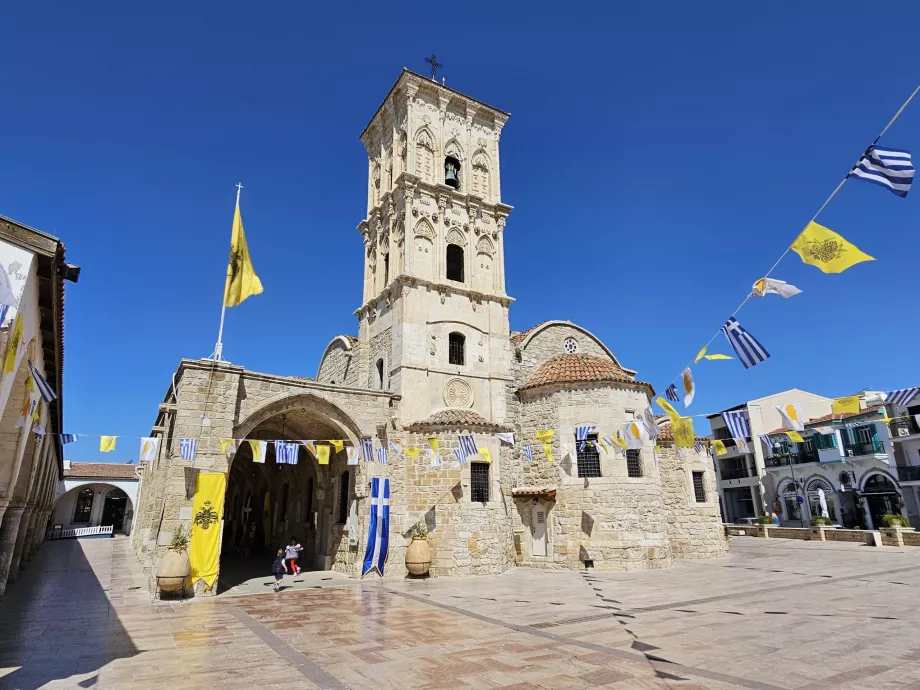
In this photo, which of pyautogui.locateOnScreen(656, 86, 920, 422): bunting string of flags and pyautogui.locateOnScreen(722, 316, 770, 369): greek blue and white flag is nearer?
pyautogui.locateOnScreen(656, 86, 920, 422): bunting string of flags

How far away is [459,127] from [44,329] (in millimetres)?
17462

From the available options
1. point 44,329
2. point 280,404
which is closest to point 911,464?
point 280,404

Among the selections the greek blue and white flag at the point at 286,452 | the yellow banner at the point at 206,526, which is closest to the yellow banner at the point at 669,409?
the greek blue and white flag at the point at 286,452

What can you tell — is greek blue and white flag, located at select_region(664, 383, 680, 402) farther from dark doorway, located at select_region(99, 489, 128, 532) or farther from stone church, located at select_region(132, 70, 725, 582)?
dark doorway, located at select_region(99, 489, 128, 532)

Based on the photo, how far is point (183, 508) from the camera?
13297 millimetres

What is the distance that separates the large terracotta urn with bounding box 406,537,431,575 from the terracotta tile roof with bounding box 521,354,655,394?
22.8 feet

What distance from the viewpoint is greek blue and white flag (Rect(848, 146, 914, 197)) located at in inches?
228

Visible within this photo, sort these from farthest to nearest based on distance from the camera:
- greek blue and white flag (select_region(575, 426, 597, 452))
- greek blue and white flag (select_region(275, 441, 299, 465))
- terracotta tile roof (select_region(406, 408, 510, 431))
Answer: greek blue and white flag (select_region(575, 426, 597, 452)) → terracotta tile roof (select_region(406, 408, 510, 431)) → greek blue and white flag (select_region(275, 441, 299, 465))

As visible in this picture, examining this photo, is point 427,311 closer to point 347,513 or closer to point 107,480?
point 347,513

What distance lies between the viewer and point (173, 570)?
Answer: 12508 mm

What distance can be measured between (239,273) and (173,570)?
26.7 feet

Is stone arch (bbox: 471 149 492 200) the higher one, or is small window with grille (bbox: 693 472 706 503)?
stone arch (bbox: 471 149 492 200)

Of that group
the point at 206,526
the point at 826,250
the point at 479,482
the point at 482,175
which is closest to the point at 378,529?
the point at 479,482

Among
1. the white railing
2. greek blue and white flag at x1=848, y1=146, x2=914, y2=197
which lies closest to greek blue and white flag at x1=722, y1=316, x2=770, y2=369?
greek blue and white flag at x1=848, y1=146, x2=914, y2=197
